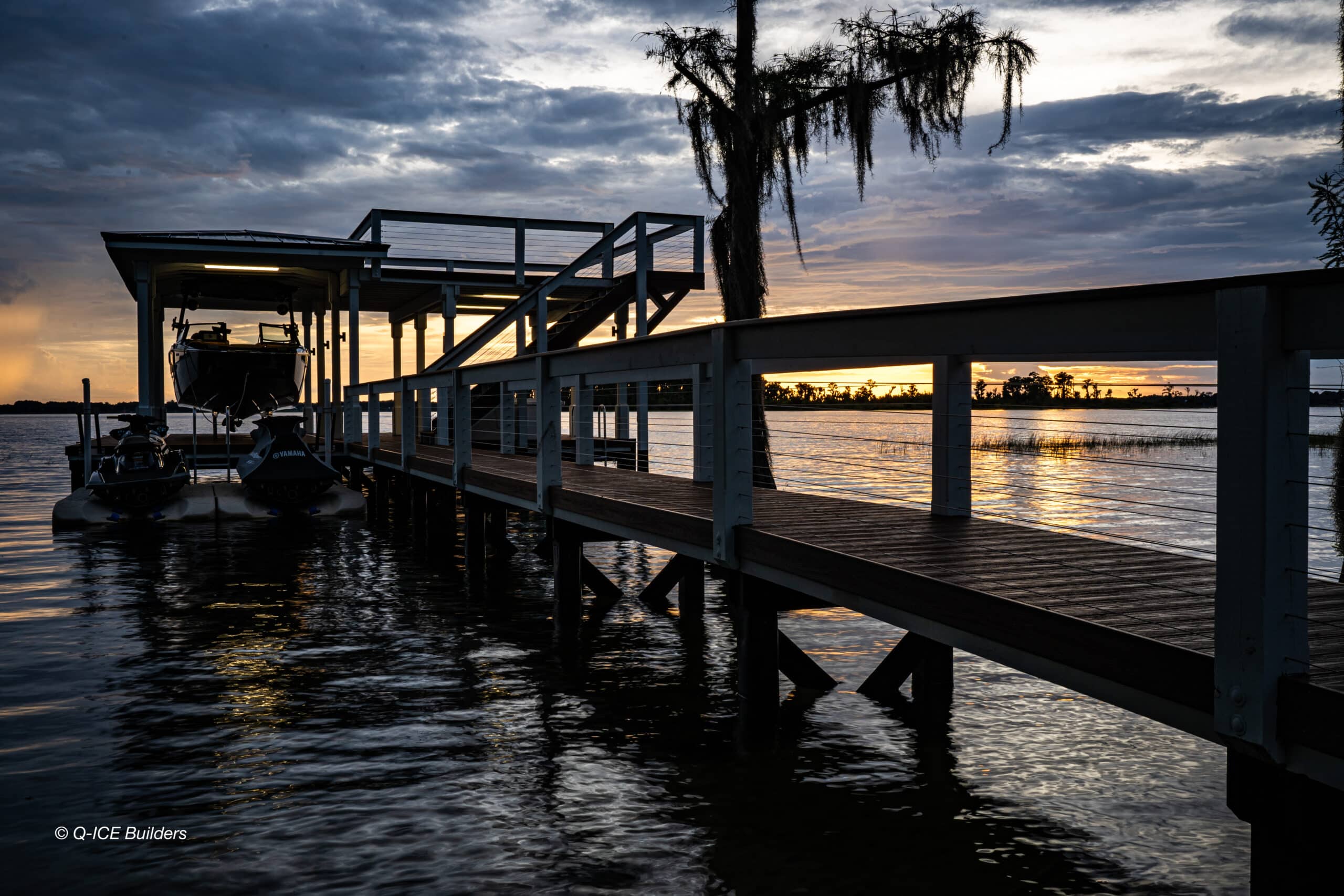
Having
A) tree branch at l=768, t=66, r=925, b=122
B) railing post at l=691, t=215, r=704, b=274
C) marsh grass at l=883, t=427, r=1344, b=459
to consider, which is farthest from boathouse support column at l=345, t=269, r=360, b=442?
marsh grass at l=883, t=427, r=1344, b=459

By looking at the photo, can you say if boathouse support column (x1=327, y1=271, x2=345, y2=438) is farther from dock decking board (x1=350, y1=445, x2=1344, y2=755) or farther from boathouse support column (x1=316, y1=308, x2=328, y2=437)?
dock decking board (x1=350, y1=445, x2=1344, y2=755)

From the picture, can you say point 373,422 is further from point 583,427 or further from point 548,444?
point 548,444

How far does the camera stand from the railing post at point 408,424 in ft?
52.6

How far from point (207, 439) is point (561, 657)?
17.8 meters

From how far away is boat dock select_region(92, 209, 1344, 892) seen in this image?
3.13m

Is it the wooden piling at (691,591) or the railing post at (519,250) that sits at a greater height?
the railing post at (519,250)

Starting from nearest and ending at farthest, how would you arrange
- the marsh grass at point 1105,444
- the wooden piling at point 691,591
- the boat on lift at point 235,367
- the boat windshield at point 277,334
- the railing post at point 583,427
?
the wooden piling at point 691,591, the railing post at point 583,427, the boat on lift at point 235,367, the boat windshield at point 277,334, the marsh grass at point 1105,444

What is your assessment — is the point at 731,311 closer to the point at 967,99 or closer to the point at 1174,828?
the point at 967,99

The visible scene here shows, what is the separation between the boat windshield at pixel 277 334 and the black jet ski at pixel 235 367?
0.01 m

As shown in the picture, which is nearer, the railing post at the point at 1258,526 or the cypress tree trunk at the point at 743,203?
the railing post at the point at 1258,526

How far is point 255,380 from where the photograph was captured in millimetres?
22312

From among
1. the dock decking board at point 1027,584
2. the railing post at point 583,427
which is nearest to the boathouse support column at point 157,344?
the railing post at point 583,427

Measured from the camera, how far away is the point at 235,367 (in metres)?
21.6

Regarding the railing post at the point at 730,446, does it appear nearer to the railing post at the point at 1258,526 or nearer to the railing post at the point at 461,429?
the railing post at the point at 1258,526
